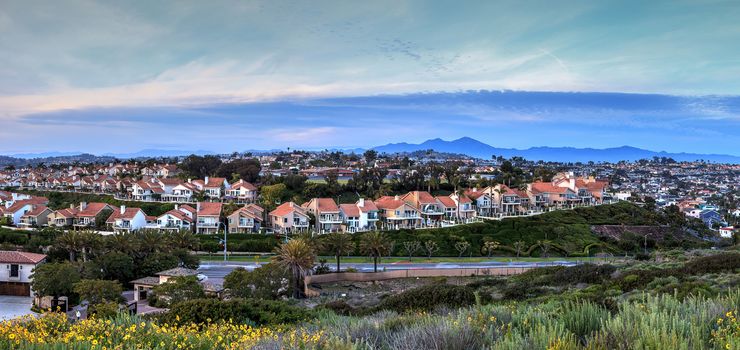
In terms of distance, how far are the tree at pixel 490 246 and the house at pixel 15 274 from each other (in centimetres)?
3916

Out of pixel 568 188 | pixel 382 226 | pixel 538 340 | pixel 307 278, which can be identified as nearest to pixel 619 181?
pixel 568 188

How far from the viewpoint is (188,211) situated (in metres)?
63.3

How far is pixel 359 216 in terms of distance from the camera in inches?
2467

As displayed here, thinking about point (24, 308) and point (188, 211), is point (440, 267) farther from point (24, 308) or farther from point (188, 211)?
point (188, 211)

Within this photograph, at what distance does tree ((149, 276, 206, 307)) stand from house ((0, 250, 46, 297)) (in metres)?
12.0

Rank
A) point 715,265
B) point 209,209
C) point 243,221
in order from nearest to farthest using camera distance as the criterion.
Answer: point 715,265 → point 243,221 → point 209,209

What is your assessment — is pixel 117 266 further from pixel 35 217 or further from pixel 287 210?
pixel 35 217

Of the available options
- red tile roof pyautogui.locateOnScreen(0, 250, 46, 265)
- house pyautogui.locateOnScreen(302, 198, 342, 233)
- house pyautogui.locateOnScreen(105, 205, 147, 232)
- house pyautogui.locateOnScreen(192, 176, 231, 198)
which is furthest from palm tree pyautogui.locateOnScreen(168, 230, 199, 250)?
house pyautogui.locateOnScreen(192, 176, 231, 198)

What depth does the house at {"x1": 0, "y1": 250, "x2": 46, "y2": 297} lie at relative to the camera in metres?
33.1

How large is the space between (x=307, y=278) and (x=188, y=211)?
32535 mm

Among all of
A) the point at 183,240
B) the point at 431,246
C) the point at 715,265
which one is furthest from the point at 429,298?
the point at 431,246

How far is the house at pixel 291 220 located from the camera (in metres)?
58.5

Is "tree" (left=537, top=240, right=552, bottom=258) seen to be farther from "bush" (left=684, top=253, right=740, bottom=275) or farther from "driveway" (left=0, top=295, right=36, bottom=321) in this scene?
"driveway" (left=0, top=295, right=36, bottom=321)

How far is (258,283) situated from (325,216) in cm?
3152
